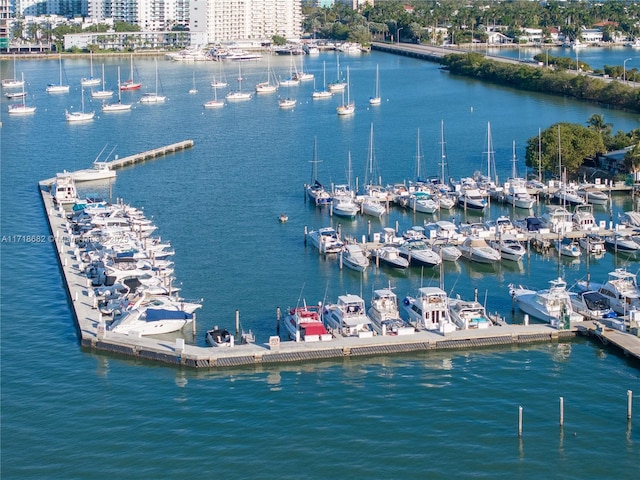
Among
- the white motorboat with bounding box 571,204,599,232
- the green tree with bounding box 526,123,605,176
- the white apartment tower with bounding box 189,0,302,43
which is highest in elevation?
the white apartment tower with bounding box 189,0,302,43

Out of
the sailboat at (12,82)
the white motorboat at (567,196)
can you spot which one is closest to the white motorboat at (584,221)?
the white motorboat at (567,196)

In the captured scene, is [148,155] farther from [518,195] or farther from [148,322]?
[148,322]

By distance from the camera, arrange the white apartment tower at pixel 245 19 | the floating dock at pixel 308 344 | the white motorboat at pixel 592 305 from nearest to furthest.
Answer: the floating dock at pixel 308 344
the white motorboat at pixel 592 305
the white apartment tower at pixel 245 19

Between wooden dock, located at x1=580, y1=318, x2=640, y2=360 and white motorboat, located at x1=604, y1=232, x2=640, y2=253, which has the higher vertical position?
white motorboat, located at x1=604, y1=232, x2=640, y2=253

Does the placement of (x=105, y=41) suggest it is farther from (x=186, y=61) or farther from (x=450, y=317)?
(x=450, y=317)

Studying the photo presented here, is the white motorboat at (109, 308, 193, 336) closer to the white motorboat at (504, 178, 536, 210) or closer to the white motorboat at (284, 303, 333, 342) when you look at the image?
the white motorboat at (284, 303, 333, 342)

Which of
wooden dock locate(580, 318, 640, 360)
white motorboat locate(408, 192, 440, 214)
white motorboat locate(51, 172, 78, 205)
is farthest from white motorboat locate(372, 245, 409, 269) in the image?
white motorboat locate(51, 172, 78, 205)

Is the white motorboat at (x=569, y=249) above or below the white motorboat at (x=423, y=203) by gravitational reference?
below

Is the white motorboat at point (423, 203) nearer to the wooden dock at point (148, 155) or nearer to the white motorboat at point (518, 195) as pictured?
the white motorboat at point (518, 195)
